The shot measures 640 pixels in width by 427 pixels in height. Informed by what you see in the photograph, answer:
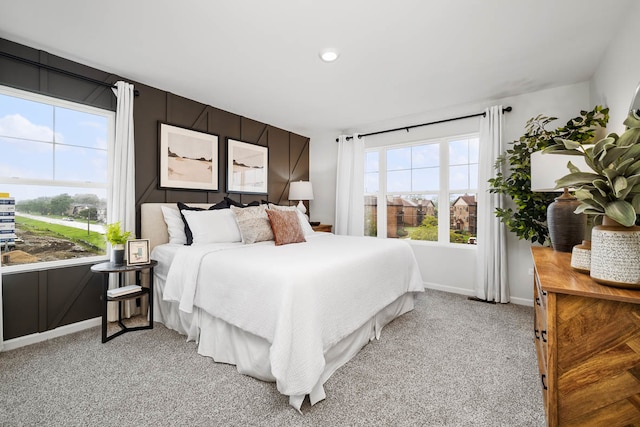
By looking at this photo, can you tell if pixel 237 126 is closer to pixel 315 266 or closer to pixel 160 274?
pixel 160 274

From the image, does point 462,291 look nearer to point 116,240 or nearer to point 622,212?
point 622,212

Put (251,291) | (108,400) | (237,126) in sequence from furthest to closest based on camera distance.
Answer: (237,126) → (251,291) → (108,400)

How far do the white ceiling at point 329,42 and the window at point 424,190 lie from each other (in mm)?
842

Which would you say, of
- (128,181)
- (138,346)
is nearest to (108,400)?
(138,346)

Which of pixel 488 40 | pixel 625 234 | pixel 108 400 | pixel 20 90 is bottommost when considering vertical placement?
pixel 108 400

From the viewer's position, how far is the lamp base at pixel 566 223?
1.80m

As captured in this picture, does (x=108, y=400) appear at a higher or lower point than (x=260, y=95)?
lower

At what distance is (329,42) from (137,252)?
7.91 ft

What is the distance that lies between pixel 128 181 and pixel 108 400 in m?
1.94

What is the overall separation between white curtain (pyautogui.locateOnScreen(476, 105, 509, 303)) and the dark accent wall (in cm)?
323

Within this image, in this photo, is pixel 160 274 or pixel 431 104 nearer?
pixel 160 274

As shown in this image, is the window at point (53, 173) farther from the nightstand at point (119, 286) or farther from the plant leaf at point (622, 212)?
the plant leaf at point (622, 212)

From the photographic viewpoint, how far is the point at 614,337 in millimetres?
1024

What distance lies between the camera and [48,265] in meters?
2.43
